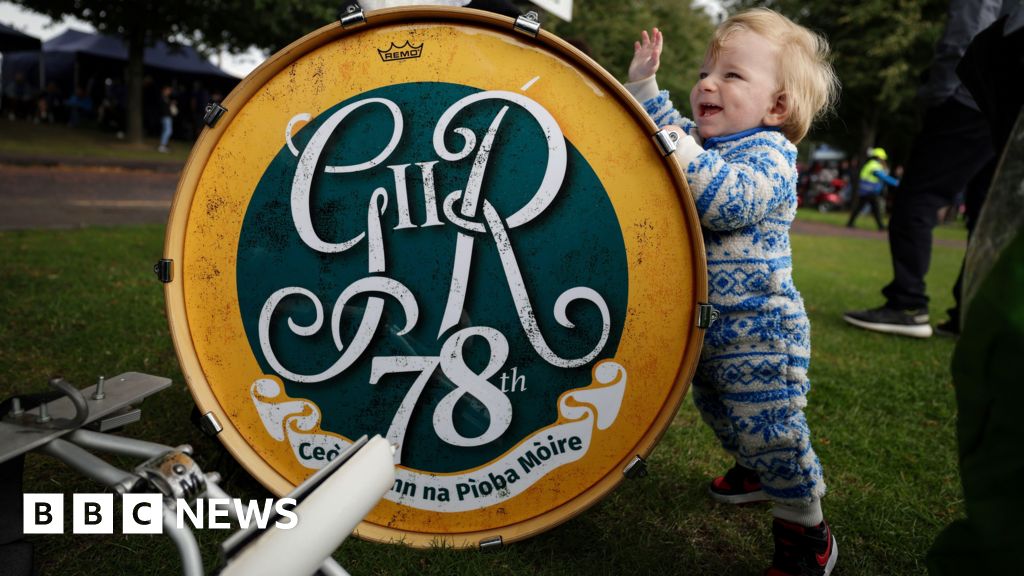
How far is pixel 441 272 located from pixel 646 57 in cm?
89

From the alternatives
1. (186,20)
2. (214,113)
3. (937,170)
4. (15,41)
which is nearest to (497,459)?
(214,113)

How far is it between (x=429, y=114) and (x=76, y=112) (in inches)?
1061

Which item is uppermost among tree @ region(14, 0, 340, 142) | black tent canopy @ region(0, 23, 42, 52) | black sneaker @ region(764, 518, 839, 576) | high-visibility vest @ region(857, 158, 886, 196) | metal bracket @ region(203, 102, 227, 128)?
tree @ region(14, 0, 340, 142)

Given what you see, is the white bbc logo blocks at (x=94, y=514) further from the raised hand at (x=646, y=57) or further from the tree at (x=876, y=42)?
the tree at (x=876, y=42)

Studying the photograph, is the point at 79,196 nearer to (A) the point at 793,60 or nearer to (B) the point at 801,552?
(A) the point at 793,60

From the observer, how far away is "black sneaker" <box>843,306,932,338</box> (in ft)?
15.0

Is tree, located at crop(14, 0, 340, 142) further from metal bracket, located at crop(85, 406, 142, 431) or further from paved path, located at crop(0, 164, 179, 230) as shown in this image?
metal bracket, located at crop(85, 406, 142, 431)

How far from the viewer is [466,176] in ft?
5.33

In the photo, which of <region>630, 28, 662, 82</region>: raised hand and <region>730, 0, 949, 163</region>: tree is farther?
<region>730, 0, 949, 163</region>: tree

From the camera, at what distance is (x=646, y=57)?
6.45ft

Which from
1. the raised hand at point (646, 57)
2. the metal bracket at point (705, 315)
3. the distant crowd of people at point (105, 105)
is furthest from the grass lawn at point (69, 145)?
the metal bracket at point (705, 315)

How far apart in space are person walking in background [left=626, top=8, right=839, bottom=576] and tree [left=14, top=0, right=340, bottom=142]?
51.0 ft

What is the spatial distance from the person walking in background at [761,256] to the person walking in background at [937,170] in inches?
112

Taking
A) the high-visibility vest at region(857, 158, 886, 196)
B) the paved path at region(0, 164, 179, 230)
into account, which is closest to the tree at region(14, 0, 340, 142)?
the paved path at region(0, 164, 179, 230)
